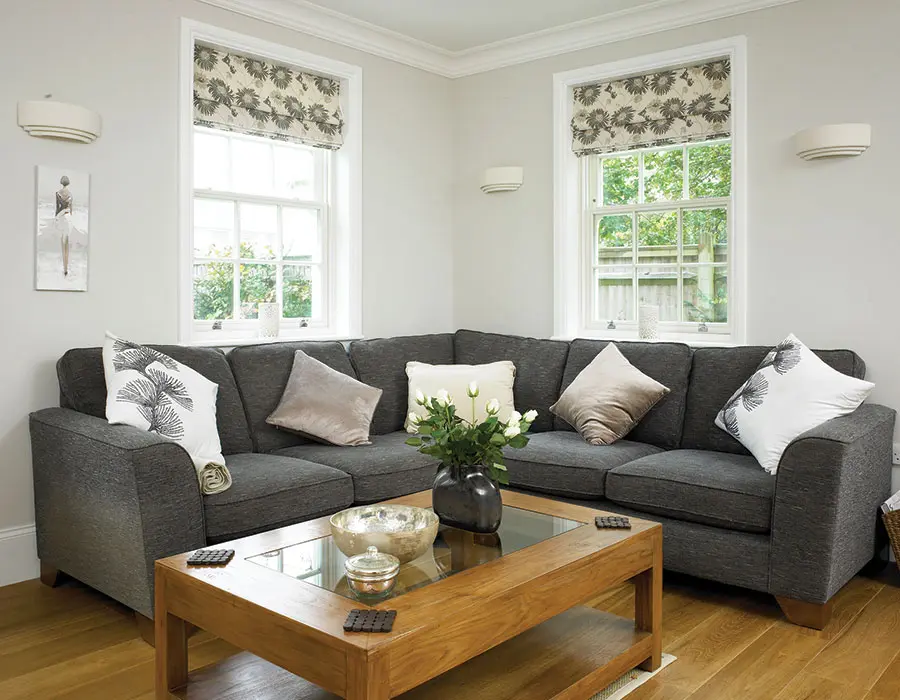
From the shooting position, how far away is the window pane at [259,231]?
4273 mm

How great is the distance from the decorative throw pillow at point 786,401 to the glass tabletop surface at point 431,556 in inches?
42.2

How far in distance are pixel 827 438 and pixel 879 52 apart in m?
1.93

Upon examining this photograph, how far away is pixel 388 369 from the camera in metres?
4.27

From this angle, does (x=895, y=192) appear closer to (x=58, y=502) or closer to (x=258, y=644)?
(x=258, y=644)

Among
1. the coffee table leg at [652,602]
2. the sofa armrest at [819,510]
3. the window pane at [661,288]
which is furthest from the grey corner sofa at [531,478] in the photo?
the coffee table leg at [652,602]

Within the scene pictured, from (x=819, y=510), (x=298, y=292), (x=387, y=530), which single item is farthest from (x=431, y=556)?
(x=298, y=292)

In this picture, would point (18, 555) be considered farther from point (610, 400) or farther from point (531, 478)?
point (610, 400)

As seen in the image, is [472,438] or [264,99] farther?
[264,99]

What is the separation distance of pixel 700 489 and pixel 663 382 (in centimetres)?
90

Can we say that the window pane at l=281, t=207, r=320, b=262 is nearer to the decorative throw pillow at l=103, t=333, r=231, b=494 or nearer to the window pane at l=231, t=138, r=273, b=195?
the window pane at l=231, t=138, r=273, b=195

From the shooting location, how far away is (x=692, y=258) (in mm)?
4359

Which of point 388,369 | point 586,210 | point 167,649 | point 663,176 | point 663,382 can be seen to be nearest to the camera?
point 167,649

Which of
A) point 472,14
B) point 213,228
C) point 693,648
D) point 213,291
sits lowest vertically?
point 693,648

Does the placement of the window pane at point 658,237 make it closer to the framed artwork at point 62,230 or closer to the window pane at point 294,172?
the window pane at point 294,172
